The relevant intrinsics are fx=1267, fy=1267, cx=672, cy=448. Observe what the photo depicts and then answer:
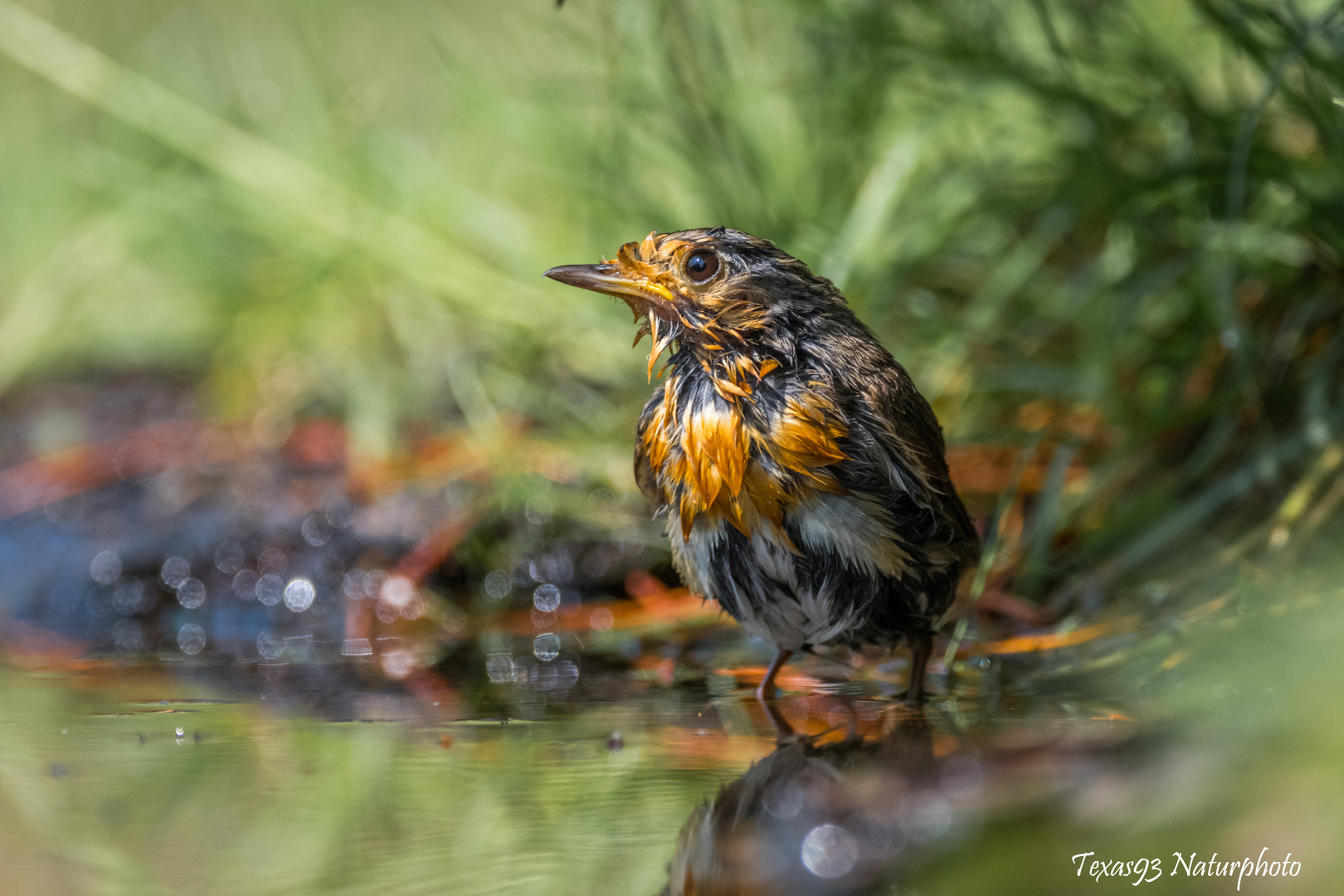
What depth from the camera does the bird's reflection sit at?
1.51 m

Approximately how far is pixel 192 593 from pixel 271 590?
25cm


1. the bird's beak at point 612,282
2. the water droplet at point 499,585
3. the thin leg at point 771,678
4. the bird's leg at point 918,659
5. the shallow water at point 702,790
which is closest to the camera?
the shallow water at point 702,790

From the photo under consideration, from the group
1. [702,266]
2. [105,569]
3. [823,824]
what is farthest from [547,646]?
[823,824]

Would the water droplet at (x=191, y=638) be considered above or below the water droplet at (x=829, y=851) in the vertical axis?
above

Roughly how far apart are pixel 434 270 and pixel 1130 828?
3.14m

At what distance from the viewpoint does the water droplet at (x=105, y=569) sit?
12.4ft

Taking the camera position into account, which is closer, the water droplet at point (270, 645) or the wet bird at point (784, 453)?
the wet bird at point (784, 453)

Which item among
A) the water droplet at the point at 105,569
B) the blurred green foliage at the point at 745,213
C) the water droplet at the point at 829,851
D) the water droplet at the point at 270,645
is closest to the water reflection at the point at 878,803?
the water droplet at the point at 829,851

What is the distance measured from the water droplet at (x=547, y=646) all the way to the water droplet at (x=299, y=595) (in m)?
0.74

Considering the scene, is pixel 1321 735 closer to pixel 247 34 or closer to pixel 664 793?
pixel 664 793

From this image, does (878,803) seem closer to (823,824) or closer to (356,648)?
(823,824)

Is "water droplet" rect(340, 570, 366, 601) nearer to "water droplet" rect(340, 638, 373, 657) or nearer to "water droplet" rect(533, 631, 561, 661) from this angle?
"water droplet" rect(340, 638, 373, 657)

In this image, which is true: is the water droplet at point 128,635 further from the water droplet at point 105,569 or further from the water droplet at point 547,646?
the water droplet at point 547,646

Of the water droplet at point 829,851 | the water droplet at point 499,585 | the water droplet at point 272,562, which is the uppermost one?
the water droplet at point 272,562
